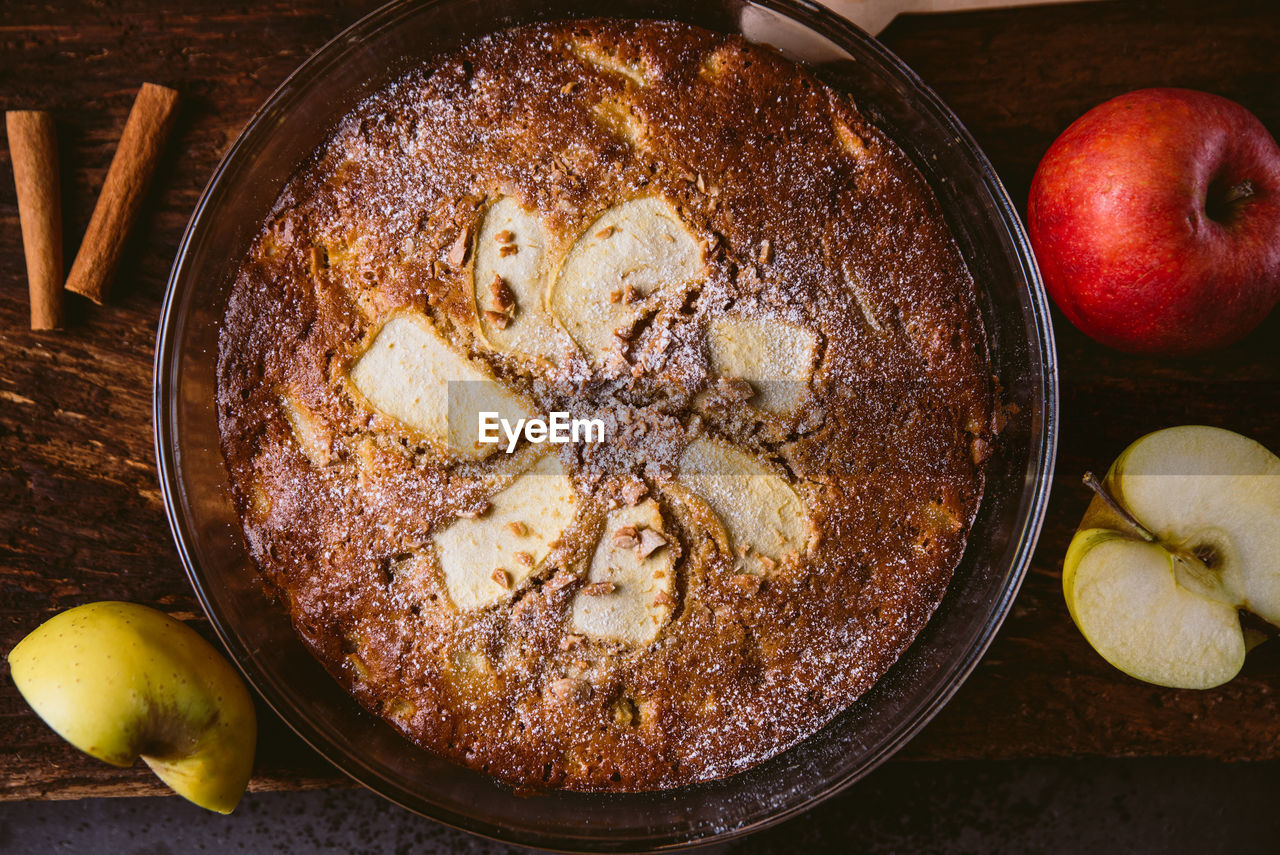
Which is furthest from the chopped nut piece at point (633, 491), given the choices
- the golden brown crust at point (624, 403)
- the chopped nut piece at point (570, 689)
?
the chopped nut piece at point (570, 689)

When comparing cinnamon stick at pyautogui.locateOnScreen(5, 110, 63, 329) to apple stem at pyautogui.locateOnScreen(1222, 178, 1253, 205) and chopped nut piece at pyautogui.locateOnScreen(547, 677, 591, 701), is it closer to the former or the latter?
chopped nut piece at pyautogui.locateOnScreen(547, 677, 591, 701)

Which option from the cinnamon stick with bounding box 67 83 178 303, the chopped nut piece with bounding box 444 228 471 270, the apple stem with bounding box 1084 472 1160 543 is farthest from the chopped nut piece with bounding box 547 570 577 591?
the cinnamon stick with bounding box 67 83 178 303

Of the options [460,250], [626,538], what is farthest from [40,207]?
[626,538]

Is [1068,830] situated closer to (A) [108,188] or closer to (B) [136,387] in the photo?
(B) [136,387]

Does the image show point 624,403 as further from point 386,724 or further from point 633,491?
point 386,724

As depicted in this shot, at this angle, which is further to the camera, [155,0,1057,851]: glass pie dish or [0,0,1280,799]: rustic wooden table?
[0,0,1280,799]: rustic wooden table

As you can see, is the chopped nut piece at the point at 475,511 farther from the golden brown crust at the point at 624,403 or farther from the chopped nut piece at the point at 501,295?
the chopped nut piece at the point at 501,295

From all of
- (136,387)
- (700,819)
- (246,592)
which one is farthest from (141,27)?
(700,819)
